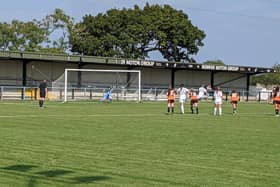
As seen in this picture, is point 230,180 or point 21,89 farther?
point 21,89

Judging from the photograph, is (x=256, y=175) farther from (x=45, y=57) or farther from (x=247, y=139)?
(x=45, y=57)

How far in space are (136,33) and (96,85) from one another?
20.0 metres

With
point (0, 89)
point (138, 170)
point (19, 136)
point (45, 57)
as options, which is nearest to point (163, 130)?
point (19, 136)

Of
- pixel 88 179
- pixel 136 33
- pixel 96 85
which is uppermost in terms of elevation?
pixel 136 33

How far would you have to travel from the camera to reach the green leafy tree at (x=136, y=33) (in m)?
78.2

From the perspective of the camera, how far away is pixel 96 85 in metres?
60.2

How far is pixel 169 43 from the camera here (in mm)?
81875

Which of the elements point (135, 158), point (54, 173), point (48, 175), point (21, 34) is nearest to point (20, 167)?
point (54, 173)

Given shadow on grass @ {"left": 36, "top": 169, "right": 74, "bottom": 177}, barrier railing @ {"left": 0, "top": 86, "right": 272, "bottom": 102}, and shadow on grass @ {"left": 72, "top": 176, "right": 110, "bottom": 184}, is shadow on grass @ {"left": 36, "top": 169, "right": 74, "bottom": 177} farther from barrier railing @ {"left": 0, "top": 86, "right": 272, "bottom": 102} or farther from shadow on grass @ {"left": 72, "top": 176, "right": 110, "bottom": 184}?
barrier railing @ {"left": 0, "top": 86, "right": 272, "bottom": 102}

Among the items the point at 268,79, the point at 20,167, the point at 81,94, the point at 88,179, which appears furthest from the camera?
the point at 268,79

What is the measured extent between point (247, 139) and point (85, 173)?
8.08m

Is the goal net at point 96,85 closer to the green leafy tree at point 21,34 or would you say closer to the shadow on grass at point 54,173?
the green leafy tree at point 21,34

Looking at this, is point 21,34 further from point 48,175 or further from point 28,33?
point 48,175

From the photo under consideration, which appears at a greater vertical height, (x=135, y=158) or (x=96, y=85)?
(x=96, y=85)
